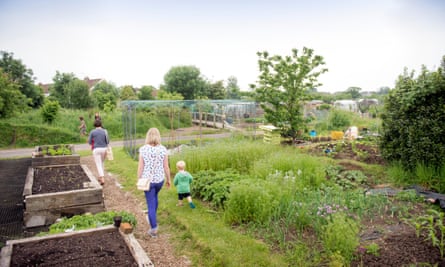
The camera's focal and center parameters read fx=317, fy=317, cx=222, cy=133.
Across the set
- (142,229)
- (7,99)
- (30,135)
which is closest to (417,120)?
(142,229)

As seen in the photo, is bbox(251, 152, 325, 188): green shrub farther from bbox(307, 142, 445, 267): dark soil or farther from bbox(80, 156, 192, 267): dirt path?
bbox(80, 156, 192, 267): dirt path

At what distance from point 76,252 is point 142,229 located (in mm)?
1544

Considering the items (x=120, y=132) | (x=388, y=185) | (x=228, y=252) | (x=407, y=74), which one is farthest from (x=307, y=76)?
(x=120, y=132)

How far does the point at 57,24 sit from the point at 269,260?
31.9 feet

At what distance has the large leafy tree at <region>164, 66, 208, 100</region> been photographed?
1661 inches

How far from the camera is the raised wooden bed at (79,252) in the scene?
3.71 meters

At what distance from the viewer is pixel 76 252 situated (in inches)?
155

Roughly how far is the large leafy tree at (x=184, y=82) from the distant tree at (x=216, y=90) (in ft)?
3.52

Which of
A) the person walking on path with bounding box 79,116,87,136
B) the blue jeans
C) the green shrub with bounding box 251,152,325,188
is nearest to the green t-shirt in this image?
the blue jeans

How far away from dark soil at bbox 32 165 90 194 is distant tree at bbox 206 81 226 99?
3243 cm

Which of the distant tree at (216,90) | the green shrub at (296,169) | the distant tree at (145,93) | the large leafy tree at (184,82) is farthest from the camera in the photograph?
the large leafy tree at (184,82)

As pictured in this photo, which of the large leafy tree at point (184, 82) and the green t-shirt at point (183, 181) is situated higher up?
the large leafy tree at point (184, 82)

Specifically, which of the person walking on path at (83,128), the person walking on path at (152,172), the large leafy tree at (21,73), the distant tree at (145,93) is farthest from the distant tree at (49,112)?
the distant tree at (145,93)

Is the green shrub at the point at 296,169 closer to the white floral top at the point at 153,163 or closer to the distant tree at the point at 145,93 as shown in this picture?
the white floral top at the point at 153,163
